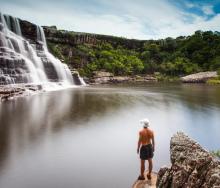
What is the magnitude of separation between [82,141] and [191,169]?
712cm

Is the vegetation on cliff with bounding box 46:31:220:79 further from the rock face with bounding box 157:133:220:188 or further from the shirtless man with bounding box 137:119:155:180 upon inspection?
the rock face with bounding box 157:133:220:188

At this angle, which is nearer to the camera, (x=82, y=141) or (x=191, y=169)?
(x=191, y=169)

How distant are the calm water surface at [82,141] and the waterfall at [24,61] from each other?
16.6 m

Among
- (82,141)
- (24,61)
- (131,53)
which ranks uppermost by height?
(131,53)

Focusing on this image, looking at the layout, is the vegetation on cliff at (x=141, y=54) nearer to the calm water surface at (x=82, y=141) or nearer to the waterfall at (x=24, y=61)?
the waterfall at (x=24, y=61)

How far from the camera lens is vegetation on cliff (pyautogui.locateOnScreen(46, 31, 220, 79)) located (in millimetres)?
66938

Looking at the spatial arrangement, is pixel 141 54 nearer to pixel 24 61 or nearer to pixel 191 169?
pixel 24 61

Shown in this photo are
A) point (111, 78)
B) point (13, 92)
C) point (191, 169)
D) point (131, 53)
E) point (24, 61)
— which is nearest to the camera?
point (191, 169)

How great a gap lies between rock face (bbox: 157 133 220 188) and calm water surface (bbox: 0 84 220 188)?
94.4 inches

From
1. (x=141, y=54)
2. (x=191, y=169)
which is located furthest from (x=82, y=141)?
(x=141, y=54)

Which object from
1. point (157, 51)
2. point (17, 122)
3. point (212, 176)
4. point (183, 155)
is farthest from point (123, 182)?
point (157, 51)

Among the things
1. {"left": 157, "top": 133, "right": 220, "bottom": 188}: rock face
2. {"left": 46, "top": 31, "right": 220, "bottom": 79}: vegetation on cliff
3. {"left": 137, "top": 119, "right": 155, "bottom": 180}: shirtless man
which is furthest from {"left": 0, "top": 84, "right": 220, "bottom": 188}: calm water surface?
{"left": 46, "top": 31, "right": 220, "bottom": 79}: vegetation on cliff

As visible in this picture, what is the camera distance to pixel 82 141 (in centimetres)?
1203

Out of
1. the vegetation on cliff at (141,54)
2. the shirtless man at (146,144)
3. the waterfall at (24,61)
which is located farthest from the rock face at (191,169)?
the vegetation on cliff at (141,54)
